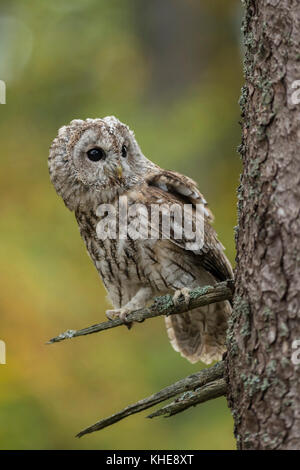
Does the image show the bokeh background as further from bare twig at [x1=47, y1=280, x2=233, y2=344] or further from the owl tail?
bare twig at [x1=47, y1=280, x2=233, y2=344]

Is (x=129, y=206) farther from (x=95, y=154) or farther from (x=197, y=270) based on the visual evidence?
(x=197, y=270)

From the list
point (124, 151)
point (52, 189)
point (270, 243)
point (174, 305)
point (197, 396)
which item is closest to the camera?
point (270, 243)

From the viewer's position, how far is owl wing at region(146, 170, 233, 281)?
3.59 metres

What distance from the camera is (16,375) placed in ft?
16.7

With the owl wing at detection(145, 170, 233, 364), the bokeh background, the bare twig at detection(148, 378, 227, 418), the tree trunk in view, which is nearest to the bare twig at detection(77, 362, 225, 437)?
the bare twig at detection(148, 378, 227, 418)

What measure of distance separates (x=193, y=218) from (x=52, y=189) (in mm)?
2912

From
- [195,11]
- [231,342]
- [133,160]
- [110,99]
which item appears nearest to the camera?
[231,342]

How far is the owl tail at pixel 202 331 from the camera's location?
384 centimetres

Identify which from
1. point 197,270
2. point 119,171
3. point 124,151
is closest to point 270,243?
point 197,270

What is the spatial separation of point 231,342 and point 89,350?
3157 millimetres

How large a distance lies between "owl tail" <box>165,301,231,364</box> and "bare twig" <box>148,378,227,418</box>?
1.15m

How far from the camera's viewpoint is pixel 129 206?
362 centimetres

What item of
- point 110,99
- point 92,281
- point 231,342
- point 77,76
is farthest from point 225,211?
point 231,342
